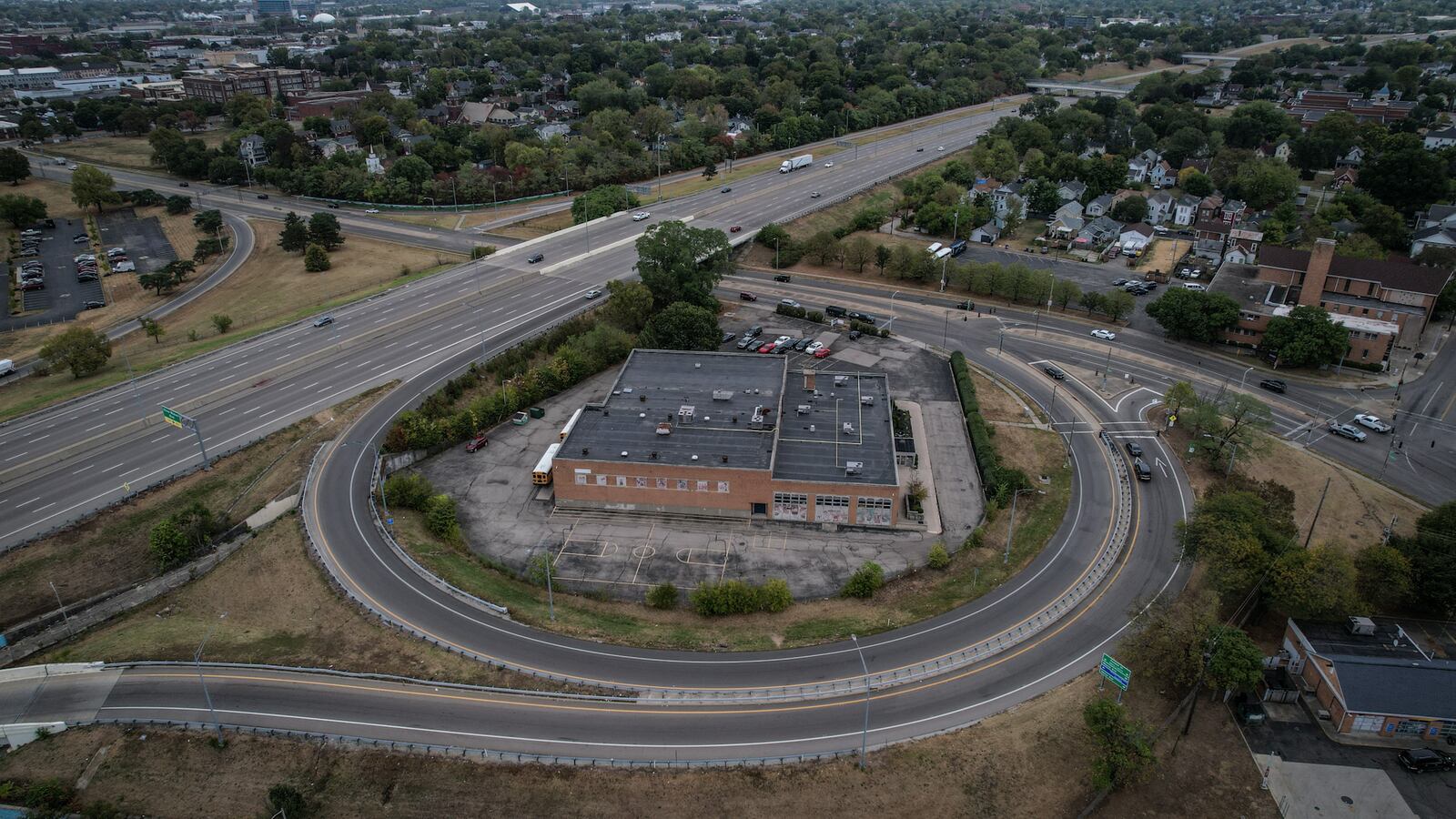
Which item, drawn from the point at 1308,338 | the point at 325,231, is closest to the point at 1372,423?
the point at 1308,338

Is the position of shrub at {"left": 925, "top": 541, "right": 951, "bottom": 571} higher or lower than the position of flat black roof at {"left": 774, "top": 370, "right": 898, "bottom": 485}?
lower

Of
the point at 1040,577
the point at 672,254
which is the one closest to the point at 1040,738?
the point at 1040,577

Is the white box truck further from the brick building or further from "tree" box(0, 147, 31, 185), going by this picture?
"tree" box(0, 147, 31, 185)

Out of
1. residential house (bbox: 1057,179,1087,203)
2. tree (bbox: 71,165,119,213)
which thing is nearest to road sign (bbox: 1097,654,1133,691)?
residential house (bbox: 1057,179,1087,203)

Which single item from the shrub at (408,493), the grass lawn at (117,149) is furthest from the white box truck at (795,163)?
the grass lawn at (117,149)

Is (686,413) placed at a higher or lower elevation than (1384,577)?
higher

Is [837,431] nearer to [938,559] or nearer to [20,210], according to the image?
[938,559]
